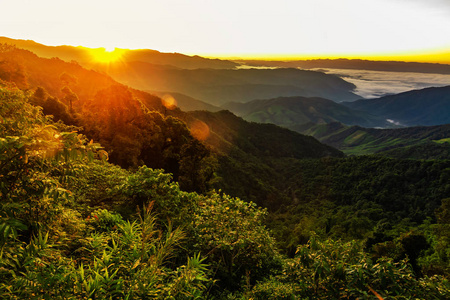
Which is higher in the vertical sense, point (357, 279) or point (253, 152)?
point (357, 279)

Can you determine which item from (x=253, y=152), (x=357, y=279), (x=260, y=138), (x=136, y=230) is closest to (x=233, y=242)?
(x=136, y=230)

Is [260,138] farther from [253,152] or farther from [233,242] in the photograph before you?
[233,242]

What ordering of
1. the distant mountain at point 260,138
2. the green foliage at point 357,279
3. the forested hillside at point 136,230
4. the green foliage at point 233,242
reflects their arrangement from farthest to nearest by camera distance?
the distant mountain at point 260,138, the green foliage at point 233,242, the green foliage at point 357,279, the forested hillside at point 136,230

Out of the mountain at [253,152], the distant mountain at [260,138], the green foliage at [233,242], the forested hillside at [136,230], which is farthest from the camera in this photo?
the distant mountain at [260,138]

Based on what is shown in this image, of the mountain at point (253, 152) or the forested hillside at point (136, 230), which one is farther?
the mountain at point (253, 152)

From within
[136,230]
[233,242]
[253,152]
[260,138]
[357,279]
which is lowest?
[253,152]

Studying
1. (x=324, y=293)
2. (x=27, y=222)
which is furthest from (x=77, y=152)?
(x=324, y=293)

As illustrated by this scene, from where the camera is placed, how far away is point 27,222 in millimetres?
4578

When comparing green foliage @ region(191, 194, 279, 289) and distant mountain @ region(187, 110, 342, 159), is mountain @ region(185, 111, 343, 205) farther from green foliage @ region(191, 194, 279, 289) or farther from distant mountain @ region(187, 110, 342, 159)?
green foliage @ region(191, 194, 279, 289)

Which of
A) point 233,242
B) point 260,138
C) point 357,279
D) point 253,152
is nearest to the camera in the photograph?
point 357,279

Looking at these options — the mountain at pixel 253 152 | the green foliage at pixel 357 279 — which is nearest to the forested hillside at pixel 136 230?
the green foliage at pixel 357 279

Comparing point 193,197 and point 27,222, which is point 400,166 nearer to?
point 193,197

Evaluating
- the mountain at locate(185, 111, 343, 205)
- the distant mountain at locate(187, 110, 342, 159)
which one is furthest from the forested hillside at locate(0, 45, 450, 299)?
the distant mountain at locate(187, 110, 342, 159)

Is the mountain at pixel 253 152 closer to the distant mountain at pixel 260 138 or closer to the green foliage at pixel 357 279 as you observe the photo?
Result: the distant mountain at pixel 260 138
